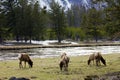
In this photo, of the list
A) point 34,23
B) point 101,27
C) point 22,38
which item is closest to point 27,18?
point 34,23

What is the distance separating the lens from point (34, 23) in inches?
4183

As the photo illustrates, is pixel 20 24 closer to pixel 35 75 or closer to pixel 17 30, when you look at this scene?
pixel 17 30

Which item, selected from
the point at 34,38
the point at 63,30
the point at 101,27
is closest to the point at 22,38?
the point at 34,38

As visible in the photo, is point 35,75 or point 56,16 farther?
point 56,16

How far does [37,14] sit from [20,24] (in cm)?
881

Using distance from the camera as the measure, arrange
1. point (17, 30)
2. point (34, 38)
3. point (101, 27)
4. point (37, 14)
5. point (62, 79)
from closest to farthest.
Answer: point (62, 79) < point (101, 27) < point (17, 30) < point (37, 14) < point (34, 38)

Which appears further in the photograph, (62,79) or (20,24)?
(20,24)

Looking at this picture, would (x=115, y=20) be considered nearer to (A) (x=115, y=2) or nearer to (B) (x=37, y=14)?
(A) (x=115, y=2)

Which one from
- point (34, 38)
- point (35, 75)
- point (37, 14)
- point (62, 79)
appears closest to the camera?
point (62, 79)

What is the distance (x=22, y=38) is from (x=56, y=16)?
50.1 feet

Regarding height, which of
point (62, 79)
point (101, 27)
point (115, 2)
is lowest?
point (62, 79)

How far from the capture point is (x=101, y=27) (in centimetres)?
2377

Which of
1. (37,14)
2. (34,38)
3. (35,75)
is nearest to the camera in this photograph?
(35,75)

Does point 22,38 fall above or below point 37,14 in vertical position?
below
